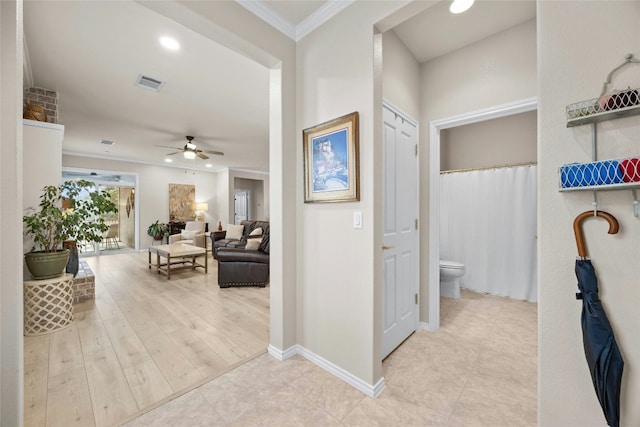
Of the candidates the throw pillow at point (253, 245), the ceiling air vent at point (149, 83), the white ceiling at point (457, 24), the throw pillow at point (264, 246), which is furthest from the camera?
the throw pillow at point (253, 245)

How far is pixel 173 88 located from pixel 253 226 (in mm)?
3446

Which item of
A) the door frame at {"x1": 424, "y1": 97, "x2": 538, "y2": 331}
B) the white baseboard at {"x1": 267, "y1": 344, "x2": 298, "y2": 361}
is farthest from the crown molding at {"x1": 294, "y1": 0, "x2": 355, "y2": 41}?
the white baseboard at {"x1": 267, "y1": 344, "x2": 298, "y2": 361}

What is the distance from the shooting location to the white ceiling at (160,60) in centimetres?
196

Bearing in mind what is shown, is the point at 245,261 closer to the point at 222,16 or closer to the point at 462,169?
the point at 222,16

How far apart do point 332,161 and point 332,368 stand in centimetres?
150

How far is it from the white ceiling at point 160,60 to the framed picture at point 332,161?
839mm

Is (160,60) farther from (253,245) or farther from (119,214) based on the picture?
(119,214)

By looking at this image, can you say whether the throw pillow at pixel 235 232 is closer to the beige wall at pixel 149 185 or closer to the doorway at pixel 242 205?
the beige wall at pixel 149 185

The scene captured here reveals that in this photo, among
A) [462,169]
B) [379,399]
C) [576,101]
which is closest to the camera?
[576,101]

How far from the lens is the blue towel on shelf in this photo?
901 millimetres

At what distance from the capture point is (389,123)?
7.04ft

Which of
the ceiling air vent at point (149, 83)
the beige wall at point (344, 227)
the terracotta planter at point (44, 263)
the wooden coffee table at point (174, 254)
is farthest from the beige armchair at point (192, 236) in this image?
the beige wall at point (344, 227)

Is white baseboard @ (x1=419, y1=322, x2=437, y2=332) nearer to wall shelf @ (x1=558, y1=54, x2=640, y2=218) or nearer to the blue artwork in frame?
the blue artwork in frame

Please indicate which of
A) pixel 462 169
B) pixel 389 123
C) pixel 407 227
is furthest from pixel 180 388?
pixel 462 169
